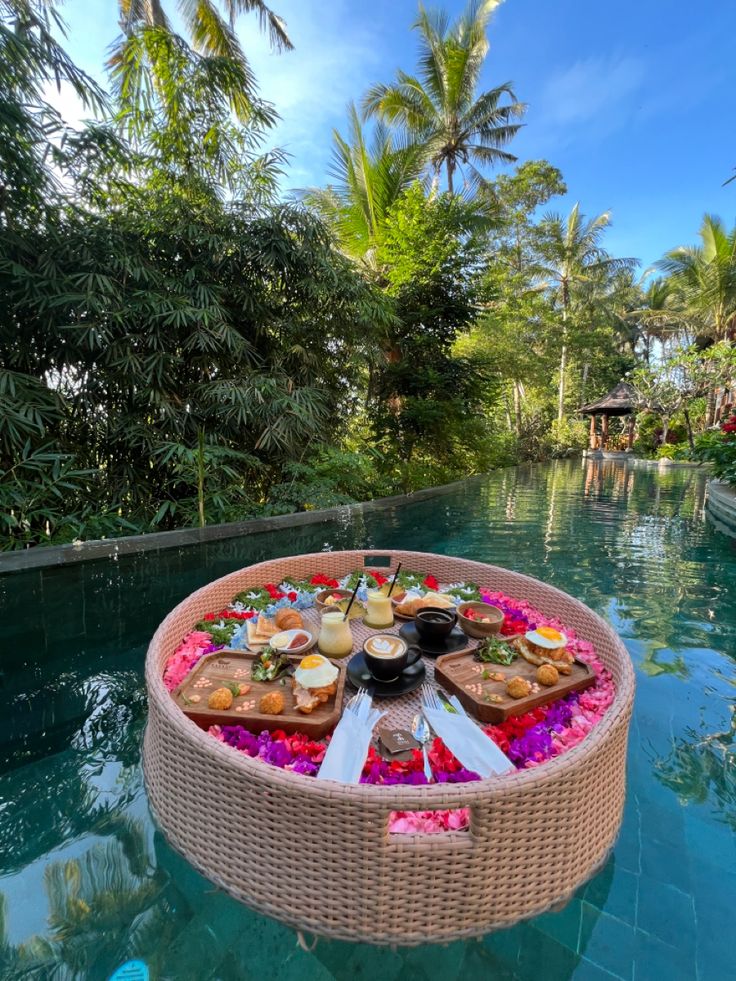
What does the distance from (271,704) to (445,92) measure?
13859 mm

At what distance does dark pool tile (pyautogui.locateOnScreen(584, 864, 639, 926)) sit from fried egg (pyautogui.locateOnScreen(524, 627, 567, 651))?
2.06 feet

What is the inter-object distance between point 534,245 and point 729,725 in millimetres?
19711

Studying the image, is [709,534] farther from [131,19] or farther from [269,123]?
[131,19]

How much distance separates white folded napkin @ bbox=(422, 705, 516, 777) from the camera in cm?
109

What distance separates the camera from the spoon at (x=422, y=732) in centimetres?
115

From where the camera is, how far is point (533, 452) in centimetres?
1745

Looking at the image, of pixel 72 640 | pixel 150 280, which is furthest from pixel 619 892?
pixel 150 280

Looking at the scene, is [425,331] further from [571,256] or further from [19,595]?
[571,256]

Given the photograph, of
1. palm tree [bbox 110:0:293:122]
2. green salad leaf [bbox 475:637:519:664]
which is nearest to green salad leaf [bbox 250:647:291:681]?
green salad leaf [bbox 475:637:519:664]

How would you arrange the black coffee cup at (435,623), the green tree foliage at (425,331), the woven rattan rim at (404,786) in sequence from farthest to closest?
1. the green tree foliage at (425,331)
2. the black coffee cup at (435,623)
3. the woven rattan rim at (404,786)

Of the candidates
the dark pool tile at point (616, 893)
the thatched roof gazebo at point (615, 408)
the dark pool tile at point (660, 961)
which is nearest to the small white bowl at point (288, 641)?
the dark pool tile at point (616, 893)

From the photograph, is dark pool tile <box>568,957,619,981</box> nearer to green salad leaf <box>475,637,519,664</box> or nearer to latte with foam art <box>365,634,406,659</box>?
green salad leaf <box>475,637,519,664</box>

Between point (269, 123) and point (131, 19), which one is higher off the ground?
point (131, 19)

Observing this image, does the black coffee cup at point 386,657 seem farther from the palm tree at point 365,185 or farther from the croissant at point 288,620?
the palm tree at point 365,185
